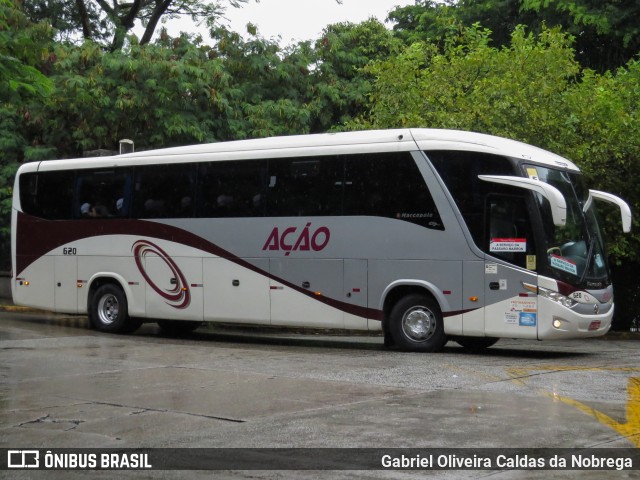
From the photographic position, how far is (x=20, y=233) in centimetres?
2169

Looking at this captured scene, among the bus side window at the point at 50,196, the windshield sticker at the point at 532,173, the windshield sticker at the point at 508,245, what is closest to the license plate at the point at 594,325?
the windshield sticker at the point at 508,245

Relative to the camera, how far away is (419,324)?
16359mm

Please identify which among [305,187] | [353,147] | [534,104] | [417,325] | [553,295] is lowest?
[417,325]

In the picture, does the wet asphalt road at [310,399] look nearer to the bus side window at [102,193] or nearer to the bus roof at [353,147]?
the bus roof at [353,147]

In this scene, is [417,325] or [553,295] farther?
[417,325]

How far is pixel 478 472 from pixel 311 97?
2423 centimetres

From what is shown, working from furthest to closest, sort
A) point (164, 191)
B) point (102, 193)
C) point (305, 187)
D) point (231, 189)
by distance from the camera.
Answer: point (102, 193)
point (164, 191)
point (231, 189)
point (305, 187)

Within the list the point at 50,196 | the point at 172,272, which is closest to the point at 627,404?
the point at 172,272

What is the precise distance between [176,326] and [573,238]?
29.3 ft

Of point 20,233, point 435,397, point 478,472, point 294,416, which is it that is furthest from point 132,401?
point 20,233

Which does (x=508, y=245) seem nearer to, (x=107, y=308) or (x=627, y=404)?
(x=627, y=404)

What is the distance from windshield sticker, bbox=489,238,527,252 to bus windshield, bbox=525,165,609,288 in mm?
366

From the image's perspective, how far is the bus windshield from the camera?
15547 millimetres

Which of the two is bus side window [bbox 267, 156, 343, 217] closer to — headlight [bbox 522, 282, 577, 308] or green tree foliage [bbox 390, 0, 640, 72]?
headlight [bbox 522, 282, 577, 308]
